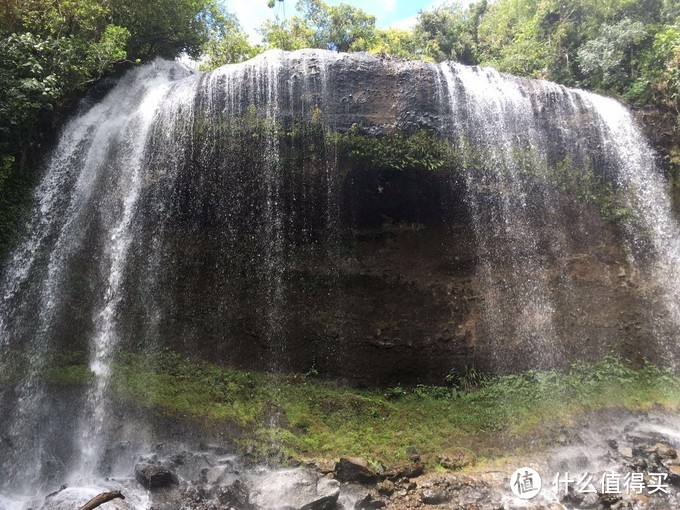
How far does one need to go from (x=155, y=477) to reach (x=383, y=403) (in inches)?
158

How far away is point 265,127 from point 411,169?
10.3ft

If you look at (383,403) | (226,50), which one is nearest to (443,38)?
(226,50)

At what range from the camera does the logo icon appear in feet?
21.1

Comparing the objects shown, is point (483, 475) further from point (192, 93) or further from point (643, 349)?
point (192, 93)

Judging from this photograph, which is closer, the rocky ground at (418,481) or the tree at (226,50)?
the rocky ground at (418,481)

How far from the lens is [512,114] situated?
9727 millimetres

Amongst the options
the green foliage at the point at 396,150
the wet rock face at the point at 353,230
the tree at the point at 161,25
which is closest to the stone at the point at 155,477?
the wet rock face at the point at 353,230

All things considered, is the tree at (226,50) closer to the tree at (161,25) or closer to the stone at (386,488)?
the tree at (161,25)

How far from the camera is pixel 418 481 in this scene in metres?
6.77

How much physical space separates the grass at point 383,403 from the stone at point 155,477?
1.25 m

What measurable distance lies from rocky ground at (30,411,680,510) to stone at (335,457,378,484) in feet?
0.04

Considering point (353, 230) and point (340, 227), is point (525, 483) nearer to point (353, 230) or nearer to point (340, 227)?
point (353, 230)

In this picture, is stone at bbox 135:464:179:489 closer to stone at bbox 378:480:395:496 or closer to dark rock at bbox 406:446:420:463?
stone at bbox 378:480:395:496

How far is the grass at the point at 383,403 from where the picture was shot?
25.2 ft
